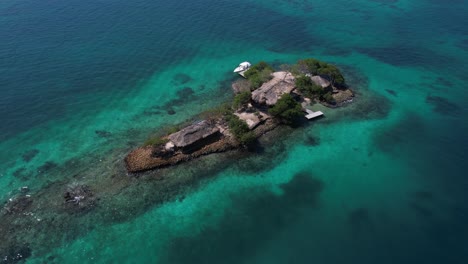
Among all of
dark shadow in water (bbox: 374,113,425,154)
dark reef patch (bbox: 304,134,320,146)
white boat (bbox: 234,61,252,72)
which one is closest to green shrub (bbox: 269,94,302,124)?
dark reef patch (bbox: 304,134,320,146)

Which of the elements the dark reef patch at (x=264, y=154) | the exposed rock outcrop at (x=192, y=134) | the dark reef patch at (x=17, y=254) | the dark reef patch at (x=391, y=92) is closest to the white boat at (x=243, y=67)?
the dark reef patch at (x=264, y=154)

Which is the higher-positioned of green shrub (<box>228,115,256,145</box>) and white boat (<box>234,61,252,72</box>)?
white boat (<box>234,61,252,72</box>)

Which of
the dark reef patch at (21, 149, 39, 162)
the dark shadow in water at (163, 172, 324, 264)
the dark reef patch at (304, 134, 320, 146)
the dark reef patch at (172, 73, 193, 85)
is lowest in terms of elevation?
the dark shadow in water at (163, 172, 324, 264)

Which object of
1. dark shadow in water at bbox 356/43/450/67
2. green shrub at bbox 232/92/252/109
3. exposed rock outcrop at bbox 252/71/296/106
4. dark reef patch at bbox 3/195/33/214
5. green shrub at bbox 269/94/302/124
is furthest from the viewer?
dark shadow in water at bbox 356/43/450/67

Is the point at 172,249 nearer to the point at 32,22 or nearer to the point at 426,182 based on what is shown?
the point at 426,182

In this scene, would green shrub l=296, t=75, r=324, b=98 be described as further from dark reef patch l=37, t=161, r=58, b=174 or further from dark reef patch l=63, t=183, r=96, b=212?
dark reef patch l=37, t=161, r=58, b=174

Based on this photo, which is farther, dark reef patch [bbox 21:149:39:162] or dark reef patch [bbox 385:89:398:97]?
dark reef patch [bbox 385:89:398:97]

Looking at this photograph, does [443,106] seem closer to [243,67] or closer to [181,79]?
[243,67]

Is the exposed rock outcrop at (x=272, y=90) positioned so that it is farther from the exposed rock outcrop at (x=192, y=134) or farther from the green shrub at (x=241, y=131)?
the exposed rock outcrop at (x=192, y=134)

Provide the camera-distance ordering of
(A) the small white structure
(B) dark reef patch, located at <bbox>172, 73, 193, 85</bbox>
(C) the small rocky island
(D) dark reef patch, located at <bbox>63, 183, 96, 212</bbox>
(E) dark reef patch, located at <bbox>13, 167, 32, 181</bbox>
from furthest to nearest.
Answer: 1. (A) the small white structure
2. (B) dark reef patch, located at <bbox>172, 73, 193, 85</bbox>
3. (C) the small rocky island
4. (E) dark reef patch, located at <bbox>13, 167, 32, 181</bbox>
5. (D) dark reef patch, located at <bbox>63, 183, 96, 212</bbox>

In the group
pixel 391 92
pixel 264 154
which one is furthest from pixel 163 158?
pixel 391 92
